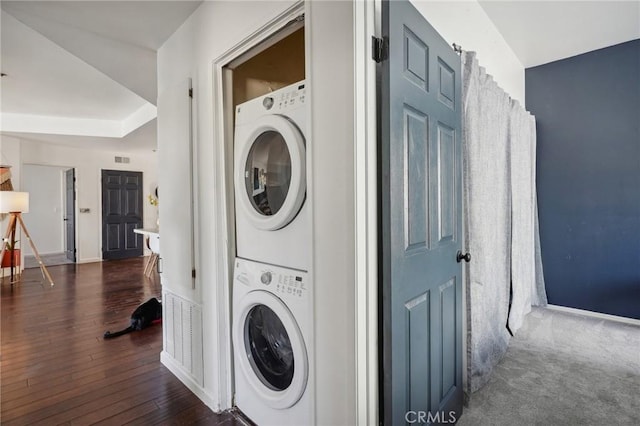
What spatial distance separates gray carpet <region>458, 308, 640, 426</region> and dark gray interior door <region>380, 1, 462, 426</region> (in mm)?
346

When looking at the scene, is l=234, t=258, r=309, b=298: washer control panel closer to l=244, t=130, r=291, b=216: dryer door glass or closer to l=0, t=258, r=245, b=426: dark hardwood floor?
l=244, t=130, r=291, b=216: dryer door glass

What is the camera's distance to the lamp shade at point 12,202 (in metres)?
4.53

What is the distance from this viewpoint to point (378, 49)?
116 cm

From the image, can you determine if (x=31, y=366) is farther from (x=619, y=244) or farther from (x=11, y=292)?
(x=619, y=244)

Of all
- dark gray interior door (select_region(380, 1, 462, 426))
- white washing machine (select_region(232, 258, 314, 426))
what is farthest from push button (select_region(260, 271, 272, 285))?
dark gray interior door (select_region(380, 1, 462, 426))

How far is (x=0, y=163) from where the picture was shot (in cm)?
529

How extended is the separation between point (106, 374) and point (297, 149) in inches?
85.5

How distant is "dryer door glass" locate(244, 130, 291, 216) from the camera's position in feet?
5.12

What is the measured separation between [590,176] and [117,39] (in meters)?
4.34

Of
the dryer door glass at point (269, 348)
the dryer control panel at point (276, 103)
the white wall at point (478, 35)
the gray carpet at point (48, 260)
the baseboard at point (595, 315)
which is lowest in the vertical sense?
the baseboard at point (595, 315)

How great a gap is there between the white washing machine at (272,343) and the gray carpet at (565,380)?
97 centimetres

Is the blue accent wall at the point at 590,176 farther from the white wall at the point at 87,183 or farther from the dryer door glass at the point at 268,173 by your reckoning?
the white wall at the point at 87,183

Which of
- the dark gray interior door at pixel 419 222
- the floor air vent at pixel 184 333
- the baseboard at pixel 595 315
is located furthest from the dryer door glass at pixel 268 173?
the baseboard at pixel 595 315

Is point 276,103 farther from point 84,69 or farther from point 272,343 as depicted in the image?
point 84,69
